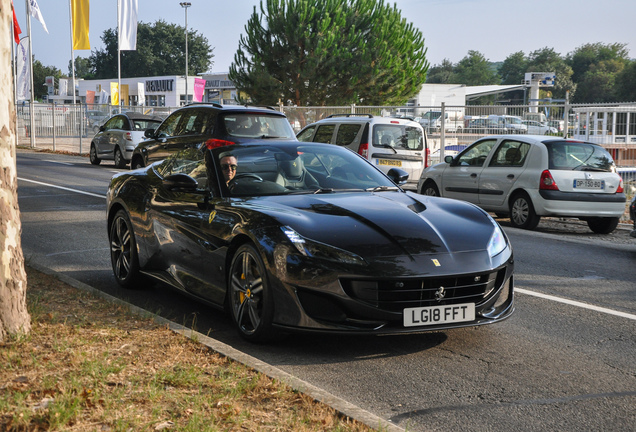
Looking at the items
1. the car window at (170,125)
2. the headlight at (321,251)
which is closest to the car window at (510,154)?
the car window at (170,125)

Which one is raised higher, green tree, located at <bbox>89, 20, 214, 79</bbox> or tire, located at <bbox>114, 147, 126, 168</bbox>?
green tree, located at <bbox>89, 20, 214, 79</bbox>

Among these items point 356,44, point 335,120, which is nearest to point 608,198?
point 335,120

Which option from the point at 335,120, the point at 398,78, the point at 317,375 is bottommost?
the point at 317,375

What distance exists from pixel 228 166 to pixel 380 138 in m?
11.3

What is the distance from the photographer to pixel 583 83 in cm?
12838

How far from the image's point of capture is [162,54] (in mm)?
127875

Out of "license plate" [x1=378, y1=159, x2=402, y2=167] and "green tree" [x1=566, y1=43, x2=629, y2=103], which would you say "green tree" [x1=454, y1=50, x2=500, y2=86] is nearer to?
"green tree" [x1=566, y1=43, x2=629, y2=103]

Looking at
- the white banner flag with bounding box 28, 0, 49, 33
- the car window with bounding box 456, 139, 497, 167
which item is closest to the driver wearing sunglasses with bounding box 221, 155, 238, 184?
the car window with bounding box 456, 139, 497, 167

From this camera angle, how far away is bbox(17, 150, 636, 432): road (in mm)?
4113

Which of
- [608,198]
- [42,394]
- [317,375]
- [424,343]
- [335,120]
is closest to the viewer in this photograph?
A: [42,394]

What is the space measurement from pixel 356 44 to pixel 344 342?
36.2 meters

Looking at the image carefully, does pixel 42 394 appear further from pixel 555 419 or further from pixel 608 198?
pixel 608 198

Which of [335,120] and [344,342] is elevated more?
[335,120]

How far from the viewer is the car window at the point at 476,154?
13.8 meters
